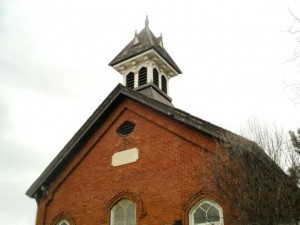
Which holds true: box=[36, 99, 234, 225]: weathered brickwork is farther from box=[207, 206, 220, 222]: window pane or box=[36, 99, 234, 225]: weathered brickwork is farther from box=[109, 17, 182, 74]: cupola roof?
box=[109, 17, 182, 74]: cupola roof

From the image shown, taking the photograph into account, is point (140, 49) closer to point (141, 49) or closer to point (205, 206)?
point (141, 49)

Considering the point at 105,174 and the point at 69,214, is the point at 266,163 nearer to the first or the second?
the point at 105,174

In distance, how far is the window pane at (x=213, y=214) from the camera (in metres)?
10.4

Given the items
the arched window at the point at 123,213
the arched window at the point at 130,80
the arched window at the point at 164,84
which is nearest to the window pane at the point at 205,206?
the arched window at the point at 123,213

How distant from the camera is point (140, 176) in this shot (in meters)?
12.3

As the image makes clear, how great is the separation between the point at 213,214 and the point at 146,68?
376 inches

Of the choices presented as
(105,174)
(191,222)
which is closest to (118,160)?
(105,174)

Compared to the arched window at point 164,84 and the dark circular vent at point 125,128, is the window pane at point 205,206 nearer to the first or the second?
the dark circular vent at point 125,128

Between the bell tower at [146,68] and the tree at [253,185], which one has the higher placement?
the bell tower at [146,68]

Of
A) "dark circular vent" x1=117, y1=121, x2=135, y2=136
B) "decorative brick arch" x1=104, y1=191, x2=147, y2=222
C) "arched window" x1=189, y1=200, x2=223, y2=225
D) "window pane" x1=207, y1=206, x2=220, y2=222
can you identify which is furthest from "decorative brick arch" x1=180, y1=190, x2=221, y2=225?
"dark circular vent" x1=117, y1=121, x2=135, y2=136

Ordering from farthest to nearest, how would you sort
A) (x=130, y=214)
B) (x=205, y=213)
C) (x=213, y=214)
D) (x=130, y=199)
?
(x=130, y=199), (x=130, y=214), (x=205, y=213), (x=213, y=214)

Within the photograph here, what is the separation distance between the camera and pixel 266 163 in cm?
840

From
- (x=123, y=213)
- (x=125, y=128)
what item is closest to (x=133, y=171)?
(x=123, y=213)

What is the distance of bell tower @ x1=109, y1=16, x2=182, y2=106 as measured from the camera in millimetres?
17736
